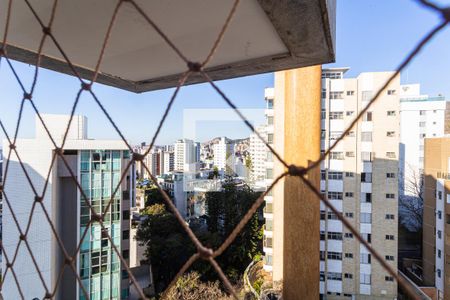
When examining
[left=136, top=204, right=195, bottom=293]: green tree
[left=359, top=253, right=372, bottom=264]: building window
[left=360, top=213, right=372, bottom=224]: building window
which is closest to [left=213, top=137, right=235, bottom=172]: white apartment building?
[left=136, top=204, right=195, bottom=293]: green tree

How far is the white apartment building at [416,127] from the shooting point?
762 centimetres

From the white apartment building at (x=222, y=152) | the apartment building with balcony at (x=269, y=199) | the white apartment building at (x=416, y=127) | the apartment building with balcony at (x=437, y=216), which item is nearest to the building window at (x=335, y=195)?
the apartment building with balcony at (x=269, y=199)

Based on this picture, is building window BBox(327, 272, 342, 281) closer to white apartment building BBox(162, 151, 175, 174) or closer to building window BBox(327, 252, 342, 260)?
building window BBox(327, 252, 342, 260)

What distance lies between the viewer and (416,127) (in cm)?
820

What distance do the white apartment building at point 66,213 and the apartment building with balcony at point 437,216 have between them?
235 inches

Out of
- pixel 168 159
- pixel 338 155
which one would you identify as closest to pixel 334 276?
pixel 338 155

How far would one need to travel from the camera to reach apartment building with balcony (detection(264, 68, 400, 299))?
459 cm

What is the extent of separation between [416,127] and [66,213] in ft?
31.8

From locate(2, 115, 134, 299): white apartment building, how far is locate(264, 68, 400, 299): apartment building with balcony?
2.74m

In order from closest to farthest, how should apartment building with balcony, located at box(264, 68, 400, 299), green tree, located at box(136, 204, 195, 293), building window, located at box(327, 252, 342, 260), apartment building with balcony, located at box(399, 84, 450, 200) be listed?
apartment building with balcony, located at box(264, 68, 400, 299) < building window, located at box(327, 252, 342, 260) < green tree, located at box(136, 204, 195, 293) < apartment building with balcony, located at box(399, 84, 450, 200)

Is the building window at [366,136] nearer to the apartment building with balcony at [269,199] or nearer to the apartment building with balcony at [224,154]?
the apartment building with balcony at [269,199]

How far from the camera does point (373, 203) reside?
4656 mm

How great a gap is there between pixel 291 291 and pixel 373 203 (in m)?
4.85

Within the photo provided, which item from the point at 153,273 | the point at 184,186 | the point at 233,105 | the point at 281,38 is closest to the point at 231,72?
the point at 281,38
